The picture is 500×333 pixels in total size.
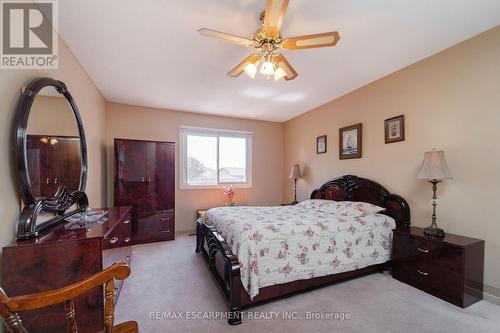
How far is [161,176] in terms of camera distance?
401cm

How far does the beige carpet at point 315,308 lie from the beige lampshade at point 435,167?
4.06 ft

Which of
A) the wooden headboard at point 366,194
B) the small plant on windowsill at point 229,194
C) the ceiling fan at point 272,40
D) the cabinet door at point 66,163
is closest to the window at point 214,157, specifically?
the small plant on windowsill at point 229,194

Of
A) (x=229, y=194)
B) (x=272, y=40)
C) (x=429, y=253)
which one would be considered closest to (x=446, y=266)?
(x=429, y=253)

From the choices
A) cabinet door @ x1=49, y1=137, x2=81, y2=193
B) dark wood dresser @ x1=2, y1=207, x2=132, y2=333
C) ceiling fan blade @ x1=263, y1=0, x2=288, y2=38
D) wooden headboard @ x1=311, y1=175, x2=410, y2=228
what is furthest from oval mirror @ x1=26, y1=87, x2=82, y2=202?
wooden headboard @ x1=311, y1=175, x2=410, y2=228

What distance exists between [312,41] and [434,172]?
6.23 ft

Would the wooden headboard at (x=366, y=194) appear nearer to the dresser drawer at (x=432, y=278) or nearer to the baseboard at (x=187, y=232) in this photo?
the dresser drawer at (x=432, y=278)

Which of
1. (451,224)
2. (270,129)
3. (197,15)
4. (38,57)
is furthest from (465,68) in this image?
(38,57)

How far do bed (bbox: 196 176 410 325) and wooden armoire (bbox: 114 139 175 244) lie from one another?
1355 millimetres

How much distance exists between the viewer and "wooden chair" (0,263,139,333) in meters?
0.71

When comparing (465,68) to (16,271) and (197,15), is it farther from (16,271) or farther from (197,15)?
(16,271)

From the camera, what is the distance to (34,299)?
2.41 ft

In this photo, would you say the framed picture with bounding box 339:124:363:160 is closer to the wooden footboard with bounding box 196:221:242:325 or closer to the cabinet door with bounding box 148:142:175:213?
the wooden footboard with bounding box 196:221:242:325

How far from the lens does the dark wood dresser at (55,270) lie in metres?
Answer: 1.35

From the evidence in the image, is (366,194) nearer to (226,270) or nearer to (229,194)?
(226,270)
